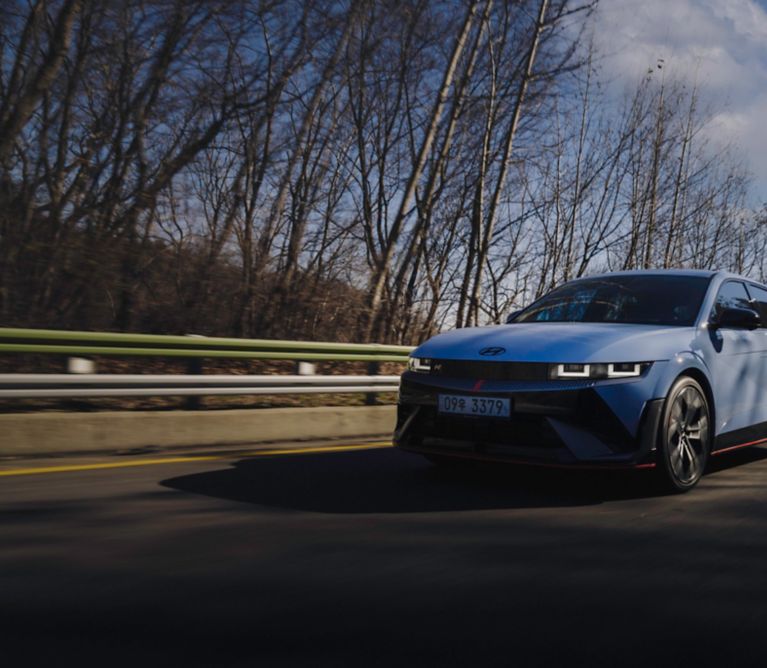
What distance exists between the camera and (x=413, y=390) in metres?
5.52

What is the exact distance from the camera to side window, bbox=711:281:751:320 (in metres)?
Result: 6.11

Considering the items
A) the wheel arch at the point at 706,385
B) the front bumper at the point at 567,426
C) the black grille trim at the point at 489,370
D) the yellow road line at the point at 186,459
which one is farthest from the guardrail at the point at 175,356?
the wheel arch at the point at 706,385

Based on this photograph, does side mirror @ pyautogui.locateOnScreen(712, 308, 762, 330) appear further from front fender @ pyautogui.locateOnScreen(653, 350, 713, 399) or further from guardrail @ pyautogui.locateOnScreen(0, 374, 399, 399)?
guardrail @ pyautogui.locateOnScreen(0, 374, 399, 399)

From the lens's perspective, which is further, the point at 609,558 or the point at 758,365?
the point at 758,365

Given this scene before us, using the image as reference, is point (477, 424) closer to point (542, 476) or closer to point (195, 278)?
point (542, 476)

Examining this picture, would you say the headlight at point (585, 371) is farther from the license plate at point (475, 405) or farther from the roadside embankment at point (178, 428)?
the roadside embankment at point (178, 428)

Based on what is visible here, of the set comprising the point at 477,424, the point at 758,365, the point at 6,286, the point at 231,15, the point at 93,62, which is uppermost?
the point at 231,15

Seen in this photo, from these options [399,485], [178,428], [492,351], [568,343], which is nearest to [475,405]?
[492,351]

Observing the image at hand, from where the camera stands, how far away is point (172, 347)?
7531mm

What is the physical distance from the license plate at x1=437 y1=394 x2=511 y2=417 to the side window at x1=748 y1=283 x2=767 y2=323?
9.71 feet

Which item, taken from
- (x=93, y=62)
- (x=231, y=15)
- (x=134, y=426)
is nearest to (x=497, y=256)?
(x=231, y=15)

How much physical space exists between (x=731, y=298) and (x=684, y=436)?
1580 millimetres

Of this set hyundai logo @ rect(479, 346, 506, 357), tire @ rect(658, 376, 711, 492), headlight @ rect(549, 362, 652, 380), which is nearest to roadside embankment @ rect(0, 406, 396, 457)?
hyundai logo @ rect(479, 346, 506, 357)

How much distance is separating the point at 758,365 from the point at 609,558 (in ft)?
11.1
